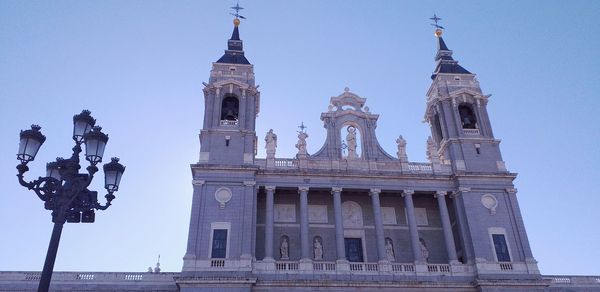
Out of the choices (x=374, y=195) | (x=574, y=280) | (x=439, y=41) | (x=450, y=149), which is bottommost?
(x=574, y=280)

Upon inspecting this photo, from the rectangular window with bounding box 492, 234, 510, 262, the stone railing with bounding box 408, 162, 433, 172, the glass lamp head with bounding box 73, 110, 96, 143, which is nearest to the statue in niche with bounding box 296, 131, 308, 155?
the stone railing with bounding box 408, 162, 433, 172

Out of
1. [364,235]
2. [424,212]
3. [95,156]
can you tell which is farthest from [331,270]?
[95,156]

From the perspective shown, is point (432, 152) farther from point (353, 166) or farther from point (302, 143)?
point (302, 143)

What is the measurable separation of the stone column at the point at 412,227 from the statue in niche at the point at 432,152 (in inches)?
126

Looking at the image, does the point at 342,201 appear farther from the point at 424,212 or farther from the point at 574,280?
the point at 574,280

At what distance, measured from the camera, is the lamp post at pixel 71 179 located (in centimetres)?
1077

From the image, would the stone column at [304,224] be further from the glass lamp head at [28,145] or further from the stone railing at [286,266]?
the glass lamp head at [28,145]

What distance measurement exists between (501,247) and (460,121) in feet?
31.4

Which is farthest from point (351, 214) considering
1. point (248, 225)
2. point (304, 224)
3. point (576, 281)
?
point (576, 281)

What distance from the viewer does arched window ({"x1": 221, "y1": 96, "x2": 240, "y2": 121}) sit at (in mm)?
34594

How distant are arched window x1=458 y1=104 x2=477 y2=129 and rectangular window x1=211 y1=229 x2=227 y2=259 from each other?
19046mm

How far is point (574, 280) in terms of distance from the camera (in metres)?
30.9

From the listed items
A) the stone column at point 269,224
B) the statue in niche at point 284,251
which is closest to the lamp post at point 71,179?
the stone column at point 269,224

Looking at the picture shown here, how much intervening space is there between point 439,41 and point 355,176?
17.8 meters
